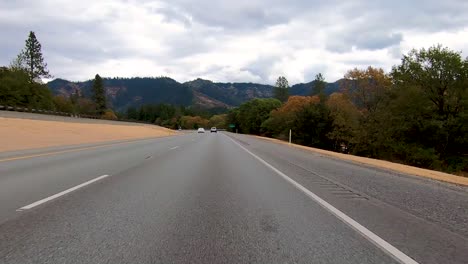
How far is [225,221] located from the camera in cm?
703

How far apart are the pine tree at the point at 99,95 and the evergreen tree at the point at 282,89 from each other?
57931 millimetres

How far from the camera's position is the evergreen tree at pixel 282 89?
152538mm

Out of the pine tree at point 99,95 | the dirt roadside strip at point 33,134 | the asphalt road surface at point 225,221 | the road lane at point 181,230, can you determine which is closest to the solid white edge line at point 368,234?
the asphalt road surface at point 225,221

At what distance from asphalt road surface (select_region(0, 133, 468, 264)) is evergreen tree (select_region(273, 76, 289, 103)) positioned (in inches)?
5549


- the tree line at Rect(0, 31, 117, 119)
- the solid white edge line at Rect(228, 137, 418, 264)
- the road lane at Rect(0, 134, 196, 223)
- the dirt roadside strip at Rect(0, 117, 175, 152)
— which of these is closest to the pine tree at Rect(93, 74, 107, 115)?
the tree line at Rect(0, 31, 117, 119)

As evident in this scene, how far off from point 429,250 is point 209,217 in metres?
3.35

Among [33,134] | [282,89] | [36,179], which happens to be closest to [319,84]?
[282,89]

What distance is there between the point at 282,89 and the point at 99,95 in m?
60.5

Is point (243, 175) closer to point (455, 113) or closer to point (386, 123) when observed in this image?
point (455, 113)

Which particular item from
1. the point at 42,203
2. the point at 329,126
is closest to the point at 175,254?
the point at 42,203

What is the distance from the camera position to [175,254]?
5.16 meters

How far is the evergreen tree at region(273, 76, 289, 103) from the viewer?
500 ft

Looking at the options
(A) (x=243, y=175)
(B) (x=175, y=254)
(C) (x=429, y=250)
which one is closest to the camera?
(B) (x=175, y=254)

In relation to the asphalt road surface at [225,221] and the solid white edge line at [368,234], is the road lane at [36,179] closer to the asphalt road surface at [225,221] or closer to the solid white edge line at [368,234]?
the asphalt road surface at [225,221]
